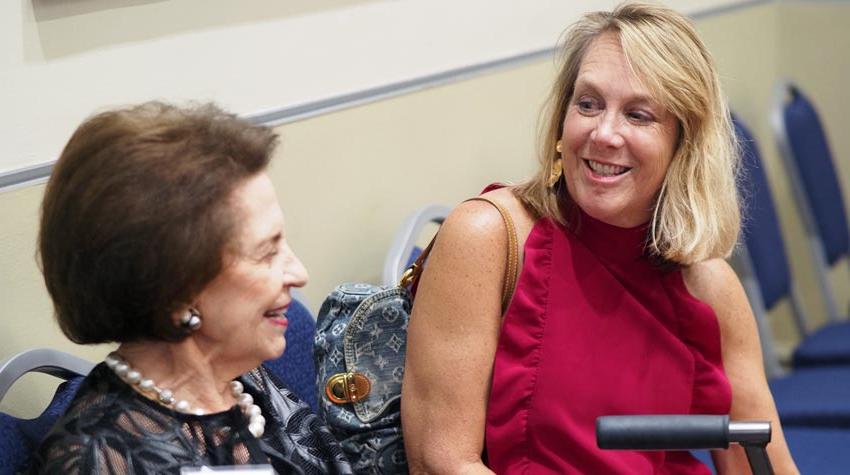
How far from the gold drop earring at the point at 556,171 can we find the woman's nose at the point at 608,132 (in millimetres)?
86

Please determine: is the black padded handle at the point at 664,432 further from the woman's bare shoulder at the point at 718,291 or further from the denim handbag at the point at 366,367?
the woman's bare shoulder at the point at 718,291

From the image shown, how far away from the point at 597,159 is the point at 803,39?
2661 millimetres

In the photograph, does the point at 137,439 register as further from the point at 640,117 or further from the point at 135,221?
the point at 640,117

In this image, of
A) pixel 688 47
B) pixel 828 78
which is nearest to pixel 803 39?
pixel 828 78

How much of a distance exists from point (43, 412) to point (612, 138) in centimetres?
94

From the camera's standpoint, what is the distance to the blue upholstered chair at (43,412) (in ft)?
5.09

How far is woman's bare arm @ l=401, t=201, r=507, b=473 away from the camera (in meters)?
1.94

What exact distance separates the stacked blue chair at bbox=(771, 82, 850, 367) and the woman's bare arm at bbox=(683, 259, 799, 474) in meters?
1.75

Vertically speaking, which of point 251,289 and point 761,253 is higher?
point 251,289

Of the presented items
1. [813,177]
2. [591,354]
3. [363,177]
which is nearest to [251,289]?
[591,354]

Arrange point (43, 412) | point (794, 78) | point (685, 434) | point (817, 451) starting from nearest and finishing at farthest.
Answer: point (685, 434) < point (43, 412) < point (817, 451) < point (794, 78)

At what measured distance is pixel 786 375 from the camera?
139 inches

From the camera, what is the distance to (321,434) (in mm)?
1749

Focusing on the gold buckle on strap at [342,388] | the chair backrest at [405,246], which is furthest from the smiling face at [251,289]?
the chair backrest at [405,246]
